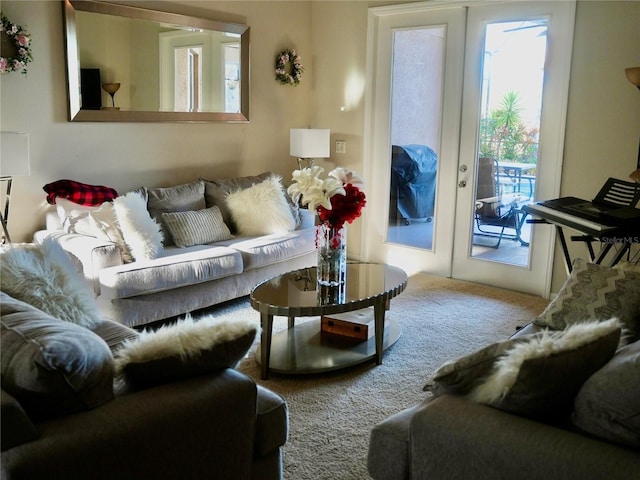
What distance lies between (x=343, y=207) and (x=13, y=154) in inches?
74.7

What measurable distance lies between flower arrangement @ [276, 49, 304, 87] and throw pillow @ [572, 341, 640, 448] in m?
4.65

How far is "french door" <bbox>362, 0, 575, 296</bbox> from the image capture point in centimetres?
470

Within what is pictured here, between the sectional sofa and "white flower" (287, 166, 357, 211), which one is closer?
the sectional sofa

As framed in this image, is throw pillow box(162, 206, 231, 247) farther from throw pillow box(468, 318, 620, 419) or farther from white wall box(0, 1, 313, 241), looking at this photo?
throw pillow box(468, 318, 620, 419)

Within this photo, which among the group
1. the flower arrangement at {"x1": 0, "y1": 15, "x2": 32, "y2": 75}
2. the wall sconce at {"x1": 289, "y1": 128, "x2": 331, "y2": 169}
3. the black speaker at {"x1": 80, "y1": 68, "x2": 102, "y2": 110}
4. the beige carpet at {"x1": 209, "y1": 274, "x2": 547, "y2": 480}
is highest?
the flower arrangement at {"x1": 0, "y1": 15, "x2": 32, "y2": 75}

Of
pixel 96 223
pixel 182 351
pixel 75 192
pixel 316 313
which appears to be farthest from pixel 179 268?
pixel 182 351

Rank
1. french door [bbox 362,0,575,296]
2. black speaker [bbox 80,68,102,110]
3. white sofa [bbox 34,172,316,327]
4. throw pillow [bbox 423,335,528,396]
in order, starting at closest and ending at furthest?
throw pillow [bbox 423,335,528,396] → white sofa [bbox 34,172,316,327] → black speaker [bbox 80,68,102,110] → french door [bbox 362,0,575,296]

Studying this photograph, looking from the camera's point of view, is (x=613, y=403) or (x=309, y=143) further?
(x=309, y=143)

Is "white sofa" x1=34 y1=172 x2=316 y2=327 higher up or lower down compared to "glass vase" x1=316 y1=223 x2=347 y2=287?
lower down

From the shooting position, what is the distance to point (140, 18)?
465 centimetres

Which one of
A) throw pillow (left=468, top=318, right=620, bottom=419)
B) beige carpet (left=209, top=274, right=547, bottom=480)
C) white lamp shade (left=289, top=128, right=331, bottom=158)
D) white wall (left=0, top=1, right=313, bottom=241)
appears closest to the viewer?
throw pillow (left=468, top=318, right=620, bottom=419)

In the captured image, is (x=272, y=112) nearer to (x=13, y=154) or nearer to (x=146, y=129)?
(x=146, y=129)

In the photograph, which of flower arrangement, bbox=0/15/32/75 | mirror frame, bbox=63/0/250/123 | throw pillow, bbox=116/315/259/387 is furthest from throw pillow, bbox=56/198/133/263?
throw pillow, bbox=116/315/259/387

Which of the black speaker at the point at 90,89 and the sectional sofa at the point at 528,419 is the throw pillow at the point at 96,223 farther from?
the sectional sofa at the point at 528,419
